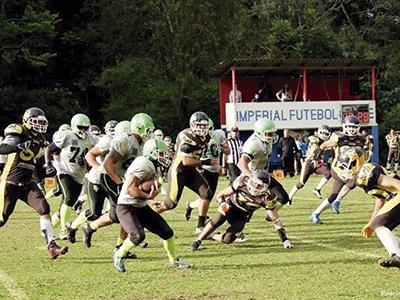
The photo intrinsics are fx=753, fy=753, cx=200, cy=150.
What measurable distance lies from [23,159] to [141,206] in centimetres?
179

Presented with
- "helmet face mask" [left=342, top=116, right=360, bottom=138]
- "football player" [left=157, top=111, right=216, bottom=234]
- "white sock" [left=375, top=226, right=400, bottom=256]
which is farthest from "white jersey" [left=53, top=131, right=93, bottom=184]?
"white sock" [left=375, top=226, right=400, bottom=256]

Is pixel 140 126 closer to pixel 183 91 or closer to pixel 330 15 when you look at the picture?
pixel 183 91

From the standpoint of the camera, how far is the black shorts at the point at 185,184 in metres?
9.88

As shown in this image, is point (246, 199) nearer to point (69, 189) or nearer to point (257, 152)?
point (257, 152)

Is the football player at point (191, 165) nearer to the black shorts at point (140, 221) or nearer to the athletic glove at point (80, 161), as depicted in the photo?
the athletic glove at point (80, 161)

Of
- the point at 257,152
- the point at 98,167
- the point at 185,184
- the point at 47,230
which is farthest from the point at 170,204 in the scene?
the point at 47,230

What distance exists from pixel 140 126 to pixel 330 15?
1273 inches

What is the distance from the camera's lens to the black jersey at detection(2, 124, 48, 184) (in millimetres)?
8625

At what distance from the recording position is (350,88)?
31.0m

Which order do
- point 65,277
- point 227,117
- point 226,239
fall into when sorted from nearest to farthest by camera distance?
point 65,277, point 226,239, point 227,117

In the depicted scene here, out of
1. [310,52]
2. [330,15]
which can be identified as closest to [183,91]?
[310,52]

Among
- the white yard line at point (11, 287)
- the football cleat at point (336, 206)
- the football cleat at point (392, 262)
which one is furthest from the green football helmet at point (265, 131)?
the white yard line at point (11, 287)

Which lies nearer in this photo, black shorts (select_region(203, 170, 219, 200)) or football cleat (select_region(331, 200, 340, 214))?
black shorts (select_region(203, 170, 219, 200))

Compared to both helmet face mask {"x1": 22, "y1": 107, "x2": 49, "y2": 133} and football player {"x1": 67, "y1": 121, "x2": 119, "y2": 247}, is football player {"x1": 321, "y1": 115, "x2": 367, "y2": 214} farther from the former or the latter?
helmet face mask {"x1": 22, "y1": 107, "x2": 49, "y2": 133}
